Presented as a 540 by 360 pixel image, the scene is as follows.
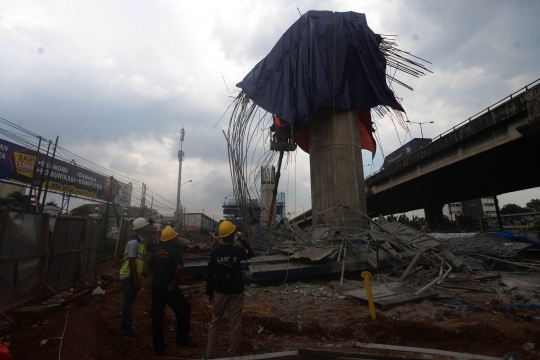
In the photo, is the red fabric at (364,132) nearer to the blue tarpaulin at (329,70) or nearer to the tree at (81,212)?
the blue tarpaulin at (329,70)

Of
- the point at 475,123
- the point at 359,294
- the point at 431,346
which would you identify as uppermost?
the point at 475,123

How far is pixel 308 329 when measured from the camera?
4.11 m

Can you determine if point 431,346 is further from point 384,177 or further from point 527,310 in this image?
point 384,177

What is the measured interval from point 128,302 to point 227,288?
1848 mm

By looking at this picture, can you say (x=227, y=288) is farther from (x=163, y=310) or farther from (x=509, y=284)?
(x=509, y=284)

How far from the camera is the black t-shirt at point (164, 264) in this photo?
3.90 m

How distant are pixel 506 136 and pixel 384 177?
1267cm

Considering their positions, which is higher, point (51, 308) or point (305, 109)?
point (305, 109)

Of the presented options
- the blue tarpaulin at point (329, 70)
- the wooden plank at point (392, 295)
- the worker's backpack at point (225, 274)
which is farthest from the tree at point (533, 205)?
the worker's backpack at point (225, 274)

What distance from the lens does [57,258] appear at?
6859mm

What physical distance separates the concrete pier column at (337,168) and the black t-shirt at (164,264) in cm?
647

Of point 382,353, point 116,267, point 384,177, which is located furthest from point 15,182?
point 384,177

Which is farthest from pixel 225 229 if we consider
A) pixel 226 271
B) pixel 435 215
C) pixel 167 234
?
pixel 435 215

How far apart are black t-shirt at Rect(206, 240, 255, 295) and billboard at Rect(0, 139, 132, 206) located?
40.4 feet
